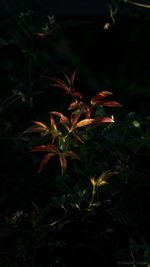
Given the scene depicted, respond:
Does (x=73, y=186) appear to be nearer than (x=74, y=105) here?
No

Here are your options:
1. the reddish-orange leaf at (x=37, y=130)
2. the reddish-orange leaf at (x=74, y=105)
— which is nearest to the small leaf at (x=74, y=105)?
the reddish-orange leaf at (x=74, y=105)

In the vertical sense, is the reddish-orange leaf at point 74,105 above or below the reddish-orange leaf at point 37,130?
above

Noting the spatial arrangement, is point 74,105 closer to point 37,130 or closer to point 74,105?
point 74,105

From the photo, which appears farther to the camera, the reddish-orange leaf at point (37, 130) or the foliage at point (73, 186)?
the foliage at point (73, 186)

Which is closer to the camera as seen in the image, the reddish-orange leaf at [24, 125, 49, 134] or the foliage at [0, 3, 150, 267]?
the reddish-orange leaf at [24, 125, 49, 134]

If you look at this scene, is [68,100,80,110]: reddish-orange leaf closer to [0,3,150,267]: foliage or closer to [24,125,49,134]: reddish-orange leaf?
[0,3,150,267]: foliage

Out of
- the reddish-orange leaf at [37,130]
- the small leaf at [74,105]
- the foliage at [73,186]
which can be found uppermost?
the small leaf at [74,105]

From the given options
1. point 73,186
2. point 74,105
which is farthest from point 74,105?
point 73,186

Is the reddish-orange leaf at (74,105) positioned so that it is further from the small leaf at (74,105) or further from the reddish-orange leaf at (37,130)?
the reddish-orange leaf at (37,130)

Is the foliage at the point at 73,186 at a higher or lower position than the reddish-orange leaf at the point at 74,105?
lower

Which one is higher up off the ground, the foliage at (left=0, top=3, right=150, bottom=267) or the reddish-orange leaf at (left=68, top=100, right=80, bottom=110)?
the reddish-orange leaf at (left=68, top=100, right=80, bottom=110)

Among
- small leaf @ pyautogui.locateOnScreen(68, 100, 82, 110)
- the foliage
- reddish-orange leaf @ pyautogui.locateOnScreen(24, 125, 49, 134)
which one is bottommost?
the foliage

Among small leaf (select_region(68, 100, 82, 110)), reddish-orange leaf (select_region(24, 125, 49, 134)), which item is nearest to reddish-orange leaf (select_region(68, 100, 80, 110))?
small leaf (select_region(68, 100, 82, 110))

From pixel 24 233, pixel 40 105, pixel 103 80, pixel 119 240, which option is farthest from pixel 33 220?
pixel 103 80
